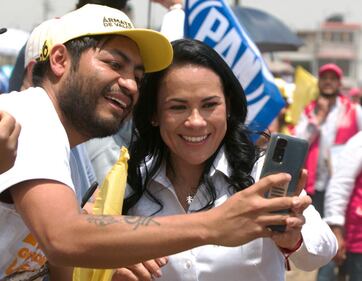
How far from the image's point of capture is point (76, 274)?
2732mm

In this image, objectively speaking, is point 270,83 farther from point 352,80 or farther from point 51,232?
point 352,80

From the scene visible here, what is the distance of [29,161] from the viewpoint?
2.33m

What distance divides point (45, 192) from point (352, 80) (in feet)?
299

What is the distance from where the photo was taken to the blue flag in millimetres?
5195

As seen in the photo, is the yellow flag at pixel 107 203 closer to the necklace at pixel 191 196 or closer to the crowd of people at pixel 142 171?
the crowd of people at pixel 142 171

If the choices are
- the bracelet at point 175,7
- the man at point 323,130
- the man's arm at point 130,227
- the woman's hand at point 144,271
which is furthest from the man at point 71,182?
the man at point 323,130

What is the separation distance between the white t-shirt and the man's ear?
129mm

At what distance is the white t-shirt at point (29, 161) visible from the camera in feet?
7.63

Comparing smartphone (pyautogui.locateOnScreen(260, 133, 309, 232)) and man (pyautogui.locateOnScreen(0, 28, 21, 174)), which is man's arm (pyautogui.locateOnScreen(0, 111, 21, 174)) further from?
smartphone (pyautogui.locateOnScreen(260, 133, 309, 232))

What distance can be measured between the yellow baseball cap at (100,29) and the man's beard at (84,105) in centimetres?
14

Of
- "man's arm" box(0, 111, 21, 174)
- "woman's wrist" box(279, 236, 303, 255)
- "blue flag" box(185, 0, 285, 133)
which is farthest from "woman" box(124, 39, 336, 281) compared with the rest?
"blue flag" box(185, 0, 285, 133)

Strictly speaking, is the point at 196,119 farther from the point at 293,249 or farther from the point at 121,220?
the point at 121,220

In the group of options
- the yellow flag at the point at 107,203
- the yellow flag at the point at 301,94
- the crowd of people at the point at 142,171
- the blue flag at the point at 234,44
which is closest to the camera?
the crowd of people at the point at 142,171

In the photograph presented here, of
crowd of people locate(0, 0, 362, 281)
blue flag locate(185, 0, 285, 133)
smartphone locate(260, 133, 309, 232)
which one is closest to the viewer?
crowd of people locate(0, 0, 362, 281)
